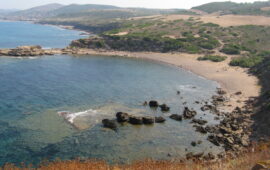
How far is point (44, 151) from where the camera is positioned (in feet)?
101

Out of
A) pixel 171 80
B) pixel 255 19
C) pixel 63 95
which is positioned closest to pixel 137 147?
pixel 63 95

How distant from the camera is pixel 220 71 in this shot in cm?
7481

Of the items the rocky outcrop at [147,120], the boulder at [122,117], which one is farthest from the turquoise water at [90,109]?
the rocky outcrop at [147,120]

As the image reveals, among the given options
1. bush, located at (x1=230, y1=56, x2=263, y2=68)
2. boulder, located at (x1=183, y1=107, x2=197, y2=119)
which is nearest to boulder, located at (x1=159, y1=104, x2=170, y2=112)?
boulder, located at (x1=183, y1=107, x2=197, y2=119)

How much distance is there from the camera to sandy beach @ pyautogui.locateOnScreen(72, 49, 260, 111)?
5375 centimetres

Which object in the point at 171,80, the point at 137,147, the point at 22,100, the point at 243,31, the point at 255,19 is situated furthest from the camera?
the point at 255,19

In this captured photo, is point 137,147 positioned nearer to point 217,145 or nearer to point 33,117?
point 217,145

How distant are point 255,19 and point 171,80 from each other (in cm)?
10303

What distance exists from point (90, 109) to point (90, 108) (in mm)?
494

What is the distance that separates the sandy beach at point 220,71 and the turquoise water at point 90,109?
4.26 m

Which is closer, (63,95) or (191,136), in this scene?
(191,136)

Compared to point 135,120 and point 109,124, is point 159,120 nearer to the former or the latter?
point 135,120

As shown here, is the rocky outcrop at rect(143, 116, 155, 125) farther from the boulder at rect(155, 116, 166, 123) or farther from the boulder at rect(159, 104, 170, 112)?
the boulder at rect(159, 104, 170, 112)

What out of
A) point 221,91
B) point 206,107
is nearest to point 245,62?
point 221,91
